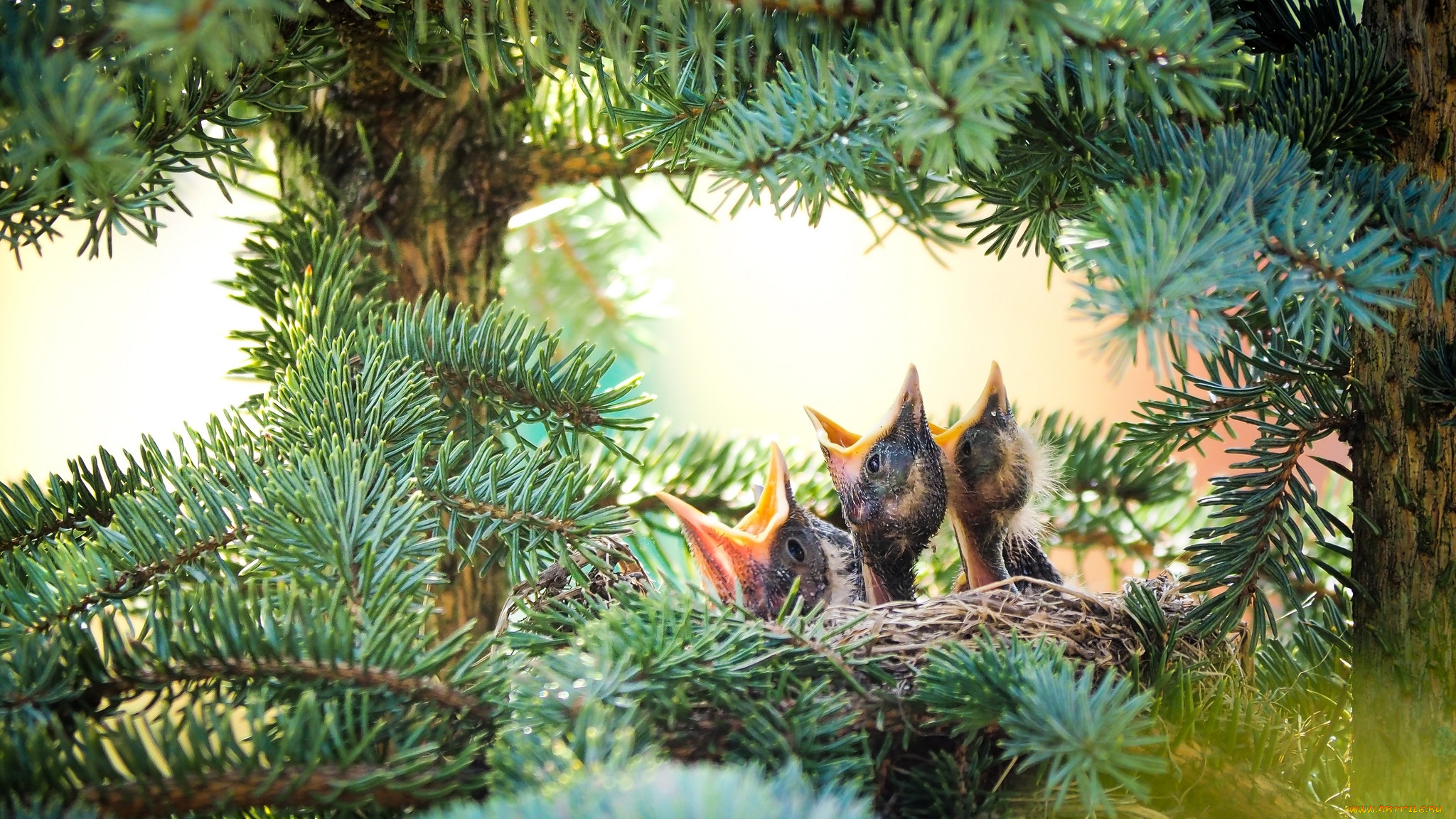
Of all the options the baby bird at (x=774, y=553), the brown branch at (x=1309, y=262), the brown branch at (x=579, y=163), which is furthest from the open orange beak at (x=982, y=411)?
the brown branch at (x=1309, y=262)

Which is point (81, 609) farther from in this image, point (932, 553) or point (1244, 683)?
point (932, 553)

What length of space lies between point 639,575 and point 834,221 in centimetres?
173

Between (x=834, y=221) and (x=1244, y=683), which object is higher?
(x=834, y=221)

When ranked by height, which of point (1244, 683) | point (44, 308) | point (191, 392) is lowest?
point (1244, 683)

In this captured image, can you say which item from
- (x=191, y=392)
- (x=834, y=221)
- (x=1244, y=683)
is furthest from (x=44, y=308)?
(x=1244, y=683)

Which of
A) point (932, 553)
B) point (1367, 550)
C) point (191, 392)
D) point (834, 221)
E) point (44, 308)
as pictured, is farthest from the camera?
point (834, 221)

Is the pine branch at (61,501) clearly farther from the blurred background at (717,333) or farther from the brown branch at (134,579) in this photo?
the blurred background at (717,333)

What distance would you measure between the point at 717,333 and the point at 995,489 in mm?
1612

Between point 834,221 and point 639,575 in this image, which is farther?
point 834,221

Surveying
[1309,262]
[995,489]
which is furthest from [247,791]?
[995,489]

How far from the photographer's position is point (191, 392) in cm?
180

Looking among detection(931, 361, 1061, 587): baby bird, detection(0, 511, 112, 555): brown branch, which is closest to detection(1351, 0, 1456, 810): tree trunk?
detection(931, 361, 1061, 587): baby bird

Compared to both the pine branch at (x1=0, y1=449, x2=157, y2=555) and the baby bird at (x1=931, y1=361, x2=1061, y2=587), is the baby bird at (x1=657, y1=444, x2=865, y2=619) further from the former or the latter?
the pine branch at (x1=0, y1=449, x2=157, y2=555)

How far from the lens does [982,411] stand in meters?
0.73
